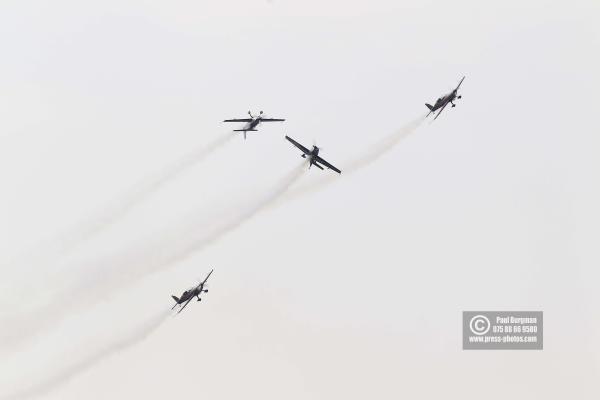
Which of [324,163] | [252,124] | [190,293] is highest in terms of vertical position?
[252,124]

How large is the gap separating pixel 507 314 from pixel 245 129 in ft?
265

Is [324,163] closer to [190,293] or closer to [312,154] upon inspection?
[312,154]

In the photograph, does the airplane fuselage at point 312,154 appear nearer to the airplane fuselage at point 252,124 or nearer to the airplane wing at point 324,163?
the airplane wing at point 324,163

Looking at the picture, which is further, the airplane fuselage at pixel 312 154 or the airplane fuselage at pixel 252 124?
the airplane fuselage at pixel 252 124

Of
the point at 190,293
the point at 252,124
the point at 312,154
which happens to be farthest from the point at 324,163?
the point at 190,293

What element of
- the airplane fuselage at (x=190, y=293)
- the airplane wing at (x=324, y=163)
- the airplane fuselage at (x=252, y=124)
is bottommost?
the airplane fuselage at (x=190, y=293)

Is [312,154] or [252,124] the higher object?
[252,124]

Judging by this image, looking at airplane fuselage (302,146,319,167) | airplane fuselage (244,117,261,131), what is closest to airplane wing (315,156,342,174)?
airplane fuselage (302,146,319,167)

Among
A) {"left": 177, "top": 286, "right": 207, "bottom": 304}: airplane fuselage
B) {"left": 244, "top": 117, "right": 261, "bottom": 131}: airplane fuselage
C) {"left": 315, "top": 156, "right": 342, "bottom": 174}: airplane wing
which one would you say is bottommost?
{"left": 177, "top": 286, "right": 207, "bottom": 304}: airplane fuselage

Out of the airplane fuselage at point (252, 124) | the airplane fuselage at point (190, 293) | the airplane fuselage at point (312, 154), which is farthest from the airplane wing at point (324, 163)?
the airplane fuselage at point (190, 293)

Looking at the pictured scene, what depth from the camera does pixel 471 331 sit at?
531 feet

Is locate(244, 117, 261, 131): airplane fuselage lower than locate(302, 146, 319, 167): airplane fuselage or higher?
higher

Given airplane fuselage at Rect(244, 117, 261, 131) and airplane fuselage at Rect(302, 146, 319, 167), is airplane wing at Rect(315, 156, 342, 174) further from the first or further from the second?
airplane fuselage at Rect(244, 117, 261, 131)

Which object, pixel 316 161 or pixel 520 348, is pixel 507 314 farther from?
pixel 316 161
